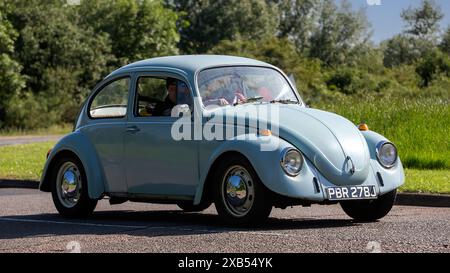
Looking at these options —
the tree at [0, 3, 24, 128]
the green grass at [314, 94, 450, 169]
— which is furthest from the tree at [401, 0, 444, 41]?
the green grass at [314, 94, 450, 169]

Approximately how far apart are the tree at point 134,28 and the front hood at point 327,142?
5408 cm

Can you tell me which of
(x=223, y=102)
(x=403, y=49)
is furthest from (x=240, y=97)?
(x=403, y=49)

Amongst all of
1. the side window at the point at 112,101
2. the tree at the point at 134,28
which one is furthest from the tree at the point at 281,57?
the side window at the point at 112,101

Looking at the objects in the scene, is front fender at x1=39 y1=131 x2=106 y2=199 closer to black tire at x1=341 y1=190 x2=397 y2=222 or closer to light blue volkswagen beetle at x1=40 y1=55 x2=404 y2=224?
light blue volkswagen beetle at x1=40 y1=55 x2=404 y2=224

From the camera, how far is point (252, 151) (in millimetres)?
10156

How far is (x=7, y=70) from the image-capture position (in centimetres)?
5069

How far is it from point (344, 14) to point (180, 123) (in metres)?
92.1

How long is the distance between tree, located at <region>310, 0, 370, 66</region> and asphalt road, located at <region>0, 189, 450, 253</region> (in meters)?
84.3

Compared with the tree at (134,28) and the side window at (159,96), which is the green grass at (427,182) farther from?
the tree at (134,28)

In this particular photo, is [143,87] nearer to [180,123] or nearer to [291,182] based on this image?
[180,123]

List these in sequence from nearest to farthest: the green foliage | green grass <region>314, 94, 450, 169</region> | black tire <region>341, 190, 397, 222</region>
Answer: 1. black tire <region>341, 190, 397, 222</region>
2. green grass <region>314, 94, 450, 169</region>
3. the green foliage

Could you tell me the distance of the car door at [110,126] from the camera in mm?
11938

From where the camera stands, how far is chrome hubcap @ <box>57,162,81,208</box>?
1238 cm
